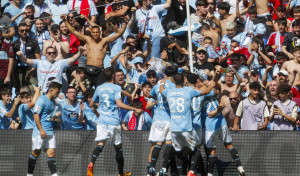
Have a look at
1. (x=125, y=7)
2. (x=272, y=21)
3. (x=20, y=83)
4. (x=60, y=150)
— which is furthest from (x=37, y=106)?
(x=272, y=21)

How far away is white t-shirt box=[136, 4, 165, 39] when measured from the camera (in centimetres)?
1778

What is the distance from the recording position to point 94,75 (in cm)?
1633

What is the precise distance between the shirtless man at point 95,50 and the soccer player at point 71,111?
120 centimetres

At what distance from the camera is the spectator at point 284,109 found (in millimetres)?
14000

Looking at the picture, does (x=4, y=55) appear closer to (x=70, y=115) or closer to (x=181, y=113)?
(x=70, y=115)

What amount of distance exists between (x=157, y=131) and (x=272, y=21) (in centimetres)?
568

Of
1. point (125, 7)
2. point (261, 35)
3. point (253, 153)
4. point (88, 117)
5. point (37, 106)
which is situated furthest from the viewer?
point (125, 7)

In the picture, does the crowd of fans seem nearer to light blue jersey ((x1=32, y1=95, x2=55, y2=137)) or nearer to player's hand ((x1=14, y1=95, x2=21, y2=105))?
player's hand ((x1=14, y1=95, x2=21, y2=105))

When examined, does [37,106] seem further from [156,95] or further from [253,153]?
[253,153]

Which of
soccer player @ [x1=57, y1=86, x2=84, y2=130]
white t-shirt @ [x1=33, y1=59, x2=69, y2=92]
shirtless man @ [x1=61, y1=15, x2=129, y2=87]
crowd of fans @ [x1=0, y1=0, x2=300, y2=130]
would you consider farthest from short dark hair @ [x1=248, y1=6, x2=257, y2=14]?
soccer player @ [x1=57, y1=86, x2=84, y2=130]

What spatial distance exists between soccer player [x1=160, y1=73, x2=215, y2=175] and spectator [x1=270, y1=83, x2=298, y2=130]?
181 cm

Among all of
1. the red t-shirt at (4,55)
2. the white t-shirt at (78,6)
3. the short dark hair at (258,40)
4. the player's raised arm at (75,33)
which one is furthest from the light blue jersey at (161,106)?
the white t-shirt at (78,6)

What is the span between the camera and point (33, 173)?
14.8 m

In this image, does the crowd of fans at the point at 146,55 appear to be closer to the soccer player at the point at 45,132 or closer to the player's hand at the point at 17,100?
the player's hand at the point at 17,100
